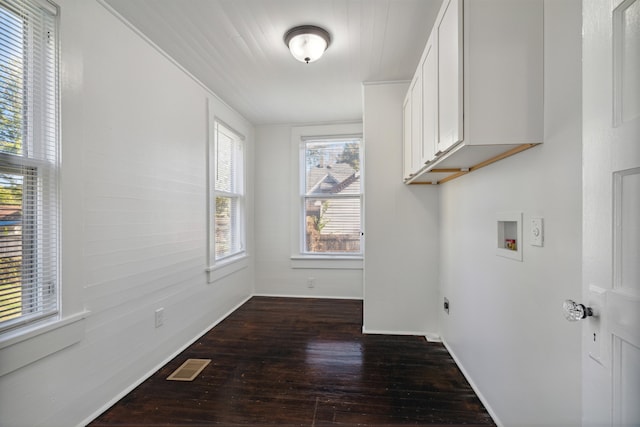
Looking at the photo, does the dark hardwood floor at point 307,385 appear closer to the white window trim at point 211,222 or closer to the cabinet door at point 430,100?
the white window trim at point 211,222

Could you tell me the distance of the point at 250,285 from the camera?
160 inches

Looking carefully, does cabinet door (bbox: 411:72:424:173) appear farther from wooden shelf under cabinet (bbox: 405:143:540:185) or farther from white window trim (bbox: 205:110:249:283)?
white window trim (bbox: 205:110:249:283)

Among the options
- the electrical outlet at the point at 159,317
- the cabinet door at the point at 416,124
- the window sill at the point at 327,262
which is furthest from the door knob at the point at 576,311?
the window sill at the point at 327,262

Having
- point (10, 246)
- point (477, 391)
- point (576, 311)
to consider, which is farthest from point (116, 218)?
point (477, 391)

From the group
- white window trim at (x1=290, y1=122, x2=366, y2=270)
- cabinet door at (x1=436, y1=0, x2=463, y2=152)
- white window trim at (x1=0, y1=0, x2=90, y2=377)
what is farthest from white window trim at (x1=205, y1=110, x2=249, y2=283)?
cabinet door at (x1=436, y1=0, x2=463, y2=152)

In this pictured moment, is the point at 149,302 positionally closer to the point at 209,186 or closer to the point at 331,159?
the point at 209,186

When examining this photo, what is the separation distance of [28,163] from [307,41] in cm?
177

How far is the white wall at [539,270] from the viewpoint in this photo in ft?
3.51

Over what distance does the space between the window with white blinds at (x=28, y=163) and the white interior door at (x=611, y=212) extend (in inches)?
84.9

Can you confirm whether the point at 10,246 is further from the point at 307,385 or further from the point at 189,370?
the point at 307,385

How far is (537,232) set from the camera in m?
1.26

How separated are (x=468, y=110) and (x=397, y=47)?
125 cm

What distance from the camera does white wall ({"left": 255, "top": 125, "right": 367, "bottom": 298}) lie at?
4.05 meters

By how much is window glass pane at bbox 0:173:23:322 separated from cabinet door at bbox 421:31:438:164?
84.6 inches
